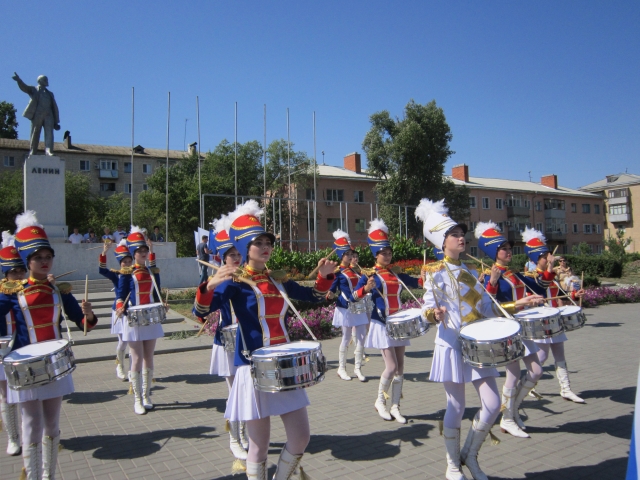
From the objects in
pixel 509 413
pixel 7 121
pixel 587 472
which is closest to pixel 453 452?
pixel 587 472

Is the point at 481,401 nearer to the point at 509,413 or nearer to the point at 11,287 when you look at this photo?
the point at 509,413

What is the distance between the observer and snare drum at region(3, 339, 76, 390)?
4.49 metres

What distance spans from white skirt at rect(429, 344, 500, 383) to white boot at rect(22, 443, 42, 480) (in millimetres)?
3778

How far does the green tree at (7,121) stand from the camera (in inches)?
2667

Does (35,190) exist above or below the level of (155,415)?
above

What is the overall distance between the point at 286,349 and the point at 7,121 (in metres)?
79.6

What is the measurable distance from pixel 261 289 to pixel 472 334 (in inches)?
79.6

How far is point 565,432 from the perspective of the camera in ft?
20.2

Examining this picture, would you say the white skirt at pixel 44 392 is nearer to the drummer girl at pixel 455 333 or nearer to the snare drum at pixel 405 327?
the drummer girl at pixel 455 333

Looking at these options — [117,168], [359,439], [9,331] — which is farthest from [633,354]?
[117,168]

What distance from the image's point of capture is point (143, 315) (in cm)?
735

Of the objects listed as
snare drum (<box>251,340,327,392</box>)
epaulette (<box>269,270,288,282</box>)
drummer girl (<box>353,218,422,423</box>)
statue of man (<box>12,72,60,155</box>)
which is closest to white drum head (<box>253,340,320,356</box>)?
snare drum (<box>251,340,327,392</box>)

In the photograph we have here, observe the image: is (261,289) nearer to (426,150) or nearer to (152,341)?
(152,341)

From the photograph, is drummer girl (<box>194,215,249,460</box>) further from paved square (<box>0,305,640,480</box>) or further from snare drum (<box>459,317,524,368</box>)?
snare drum (<box>459,317,524,368</box>)
